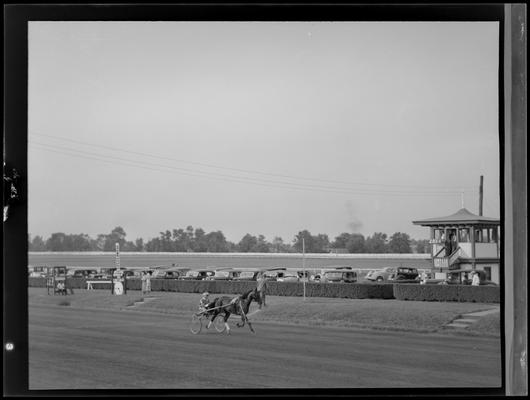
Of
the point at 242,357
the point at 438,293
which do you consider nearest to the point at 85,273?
the point at 242,357

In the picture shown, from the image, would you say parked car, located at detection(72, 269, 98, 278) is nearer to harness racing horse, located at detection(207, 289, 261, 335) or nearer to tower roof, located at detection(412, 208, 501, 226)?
harness racing horse, located at detection(207, 289, 261, 335)

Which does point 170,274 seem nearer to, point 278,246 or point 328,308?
point 278,246

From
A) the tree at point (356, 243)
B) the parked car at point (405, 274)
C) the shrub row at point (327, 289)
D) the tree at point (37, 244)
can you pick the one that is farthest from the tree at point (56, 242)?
the parked car at point (405, 274)

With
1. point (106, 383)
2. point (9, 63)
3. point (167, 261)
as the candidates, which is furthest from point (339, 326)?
point (9, 63)

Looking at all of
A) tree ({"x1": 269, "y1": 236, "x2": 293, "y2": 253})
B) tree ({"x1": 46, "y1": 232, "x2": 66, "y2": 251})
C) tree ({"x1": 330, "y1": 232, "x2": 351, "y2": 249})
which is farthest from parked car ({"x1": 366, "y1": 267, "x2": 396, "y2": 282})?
tree ({"x1": 46, "y1": 232, "x2": 66, "y2": 251})

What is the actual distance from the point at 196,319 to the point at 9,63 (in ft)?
7.78

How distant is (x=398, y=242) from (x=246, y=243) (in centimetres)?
114

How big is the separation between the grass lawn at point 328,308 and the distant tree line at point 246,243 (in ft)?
1.64

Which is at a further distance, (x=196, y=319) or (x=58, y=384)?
(x=196, y=319)

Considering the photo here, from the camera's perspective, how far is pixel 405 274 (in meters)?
4.86

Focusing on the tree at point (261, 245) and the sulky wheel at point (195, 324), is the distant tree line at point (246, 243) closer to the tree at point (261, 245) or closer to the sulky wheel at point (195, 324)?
the tree at point (261, 245)

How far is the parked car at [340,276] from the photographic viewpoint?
4938 mm

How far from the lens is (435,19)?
3.91 m

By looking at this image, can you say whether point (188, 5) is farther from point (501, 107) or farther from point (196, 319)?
point (196, 319)
